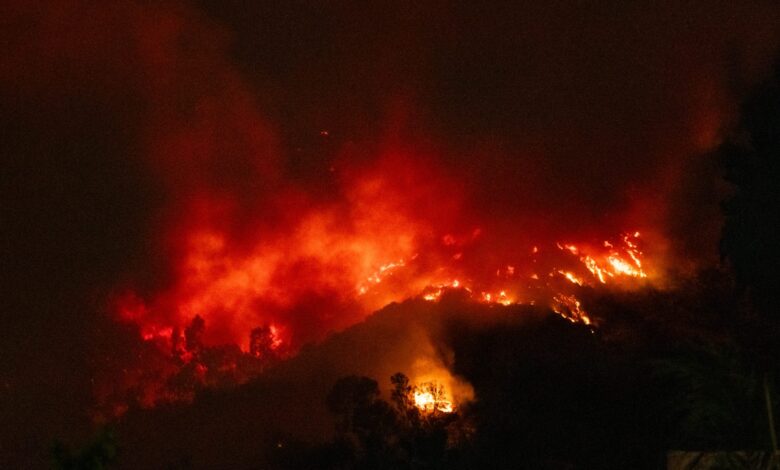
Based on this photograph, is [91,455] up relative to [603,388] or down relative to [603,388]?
down

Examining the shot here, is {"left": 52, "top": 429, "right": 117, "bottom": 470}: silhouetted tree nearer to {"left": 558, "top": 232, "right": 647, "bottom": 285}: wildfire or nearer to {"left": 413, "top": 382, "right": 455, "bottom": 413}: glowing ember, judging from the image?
{"left": 413, "top": 382, "right": 455, "bottom": 413}: glowing ember

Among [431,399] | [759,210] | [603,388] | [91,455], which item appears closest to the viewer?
[91,455]

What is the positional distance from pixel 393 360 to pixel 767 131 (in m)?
35.4

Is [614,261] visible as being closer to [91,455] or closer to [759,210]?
[759,210]

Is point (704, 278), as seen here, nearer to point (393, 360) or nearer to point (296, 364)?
point (393, 360)

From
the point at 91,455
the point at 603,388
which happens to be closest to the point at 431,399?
the point at 603,388

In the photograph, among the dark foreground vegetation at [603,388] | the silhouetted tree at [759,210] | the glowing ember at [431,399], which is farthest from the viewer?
the glowing ember at [431,399]

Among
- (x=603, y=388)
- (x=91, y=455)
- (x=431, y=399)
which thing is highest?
(x=431, y=399)

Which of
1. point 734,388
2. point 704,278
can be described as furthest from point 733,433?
point 704,278

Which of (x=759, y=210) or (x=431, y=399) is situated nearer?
(x=759, y=210)

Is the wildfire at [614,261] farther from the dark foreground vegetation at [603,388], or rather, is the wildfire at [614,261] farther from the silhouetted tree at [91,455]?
the silhouetted tree at [91,455]

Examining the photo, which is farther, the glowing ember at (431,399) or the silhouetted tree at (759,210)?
the glowing ember at (431,399)

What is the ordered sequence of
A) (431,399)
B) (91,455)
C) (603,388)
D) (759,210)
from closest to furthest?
(91,455), (759,210), (603,388), (431,399)

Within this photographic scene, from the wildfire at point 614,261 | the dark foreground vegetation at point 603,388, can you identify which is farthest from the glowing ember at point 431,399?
the wildfire at point 614,261
